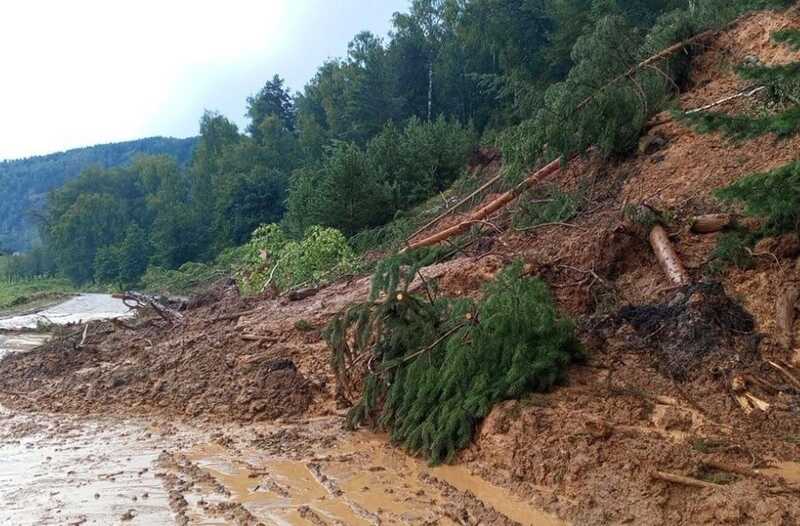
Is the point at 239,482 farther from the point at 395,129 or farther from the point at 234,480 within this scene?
the point at 395,129

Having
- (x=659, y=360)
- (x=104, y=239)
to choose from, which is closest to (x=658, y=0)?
(x=659, y=360)

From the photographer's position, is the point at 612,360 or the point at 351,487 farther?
the point at 612,360

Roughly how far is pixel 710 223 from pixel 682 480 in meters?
3.91

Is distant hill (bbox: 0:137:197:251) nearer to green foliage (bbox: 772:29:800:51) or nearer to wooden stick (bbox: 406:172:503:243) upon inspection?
wooden stick (bbox: 406:172:503:243)

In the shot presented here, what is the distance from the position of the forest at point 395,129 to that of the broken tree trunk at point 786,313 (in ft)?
7.42

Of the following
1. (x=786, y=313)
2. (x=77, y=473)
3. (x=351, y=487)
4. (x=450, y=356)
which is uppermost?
(x=77, y=473)

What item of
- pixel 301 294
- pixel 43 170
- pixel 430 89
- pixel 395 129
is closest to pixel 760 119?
pixel 301 294

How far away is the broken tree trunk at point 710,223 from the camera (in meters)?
7.12

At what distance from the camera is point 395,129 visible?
1048 inches

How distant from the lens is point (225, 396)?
7395mm

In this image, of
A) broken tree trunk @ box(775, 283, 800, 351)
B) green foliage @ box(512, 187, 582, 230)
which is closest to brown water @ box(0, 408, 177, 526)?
broken tree trunk @ box(775, 283, 800, 351)

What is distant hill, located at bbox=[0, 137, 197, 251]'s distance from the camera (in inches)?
5120

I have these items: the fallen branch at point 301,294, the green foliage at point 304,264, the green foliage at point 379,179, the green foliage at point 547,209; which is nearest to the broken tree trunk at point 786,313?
the green foliage at point 547,209

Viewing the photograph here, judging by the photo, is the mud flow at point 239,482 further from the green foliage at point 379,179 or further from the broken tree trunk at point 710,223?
the green foliage at point 379,179
